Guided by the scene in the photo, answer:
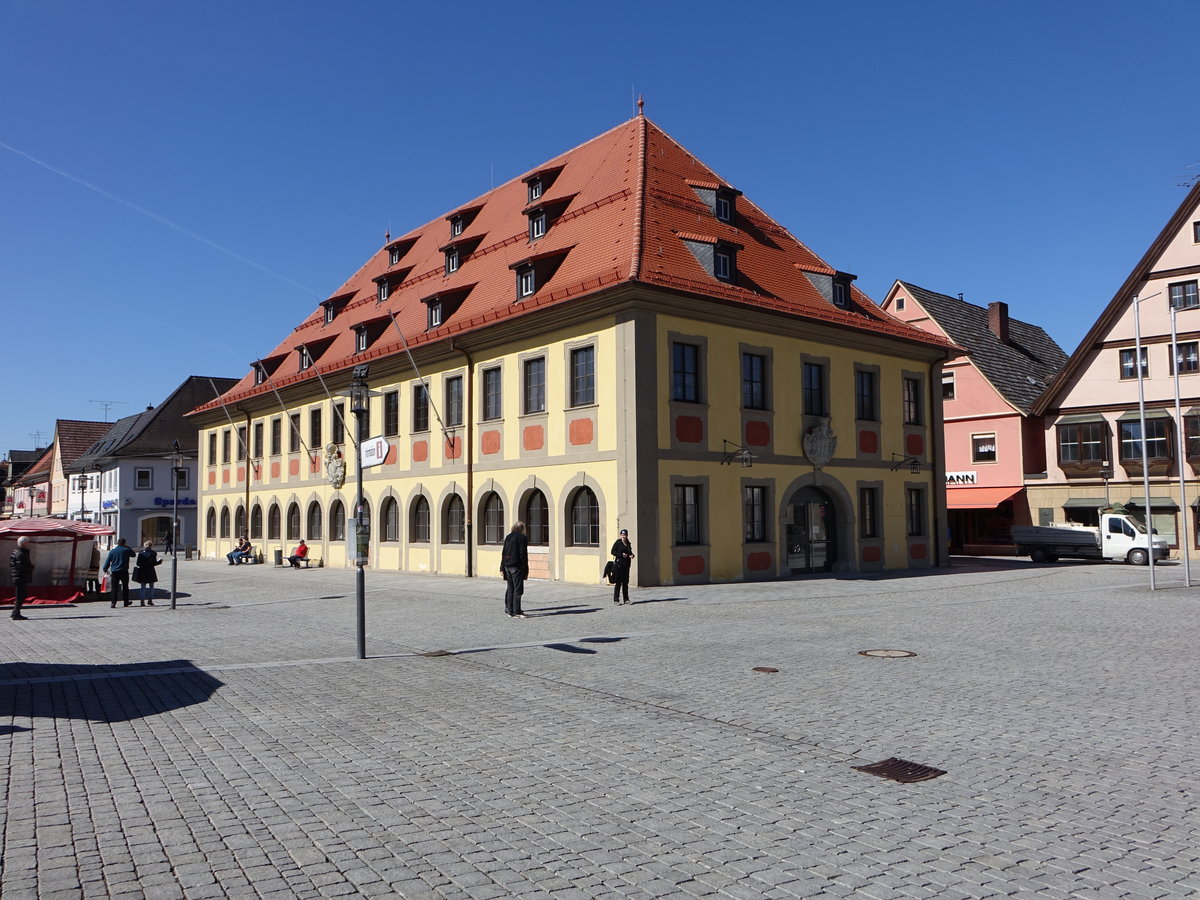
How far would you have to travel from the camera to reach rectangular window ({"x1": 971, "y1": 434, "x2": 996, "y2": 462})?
4731 cm

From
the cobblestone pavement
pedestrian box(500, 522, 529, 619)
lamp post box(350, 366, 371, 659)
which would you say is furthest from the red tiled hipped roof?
the cobblestone pavement

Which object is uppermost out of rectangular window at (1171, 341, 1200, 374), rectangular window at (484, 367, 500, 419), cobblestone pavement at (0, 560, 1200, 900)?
rectangular window at (1171, 341, 1200, 374)

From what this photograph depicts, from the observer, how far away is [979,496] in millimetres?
47031

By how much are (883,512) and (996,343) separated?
24.0 m

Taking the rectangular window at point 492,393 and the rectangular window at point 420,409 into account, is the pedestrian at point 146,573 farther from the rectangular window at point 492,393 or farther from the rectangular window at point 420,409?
the rectangular window at point 420,409

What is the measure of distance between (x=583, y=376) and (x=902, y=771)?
67.2 ft

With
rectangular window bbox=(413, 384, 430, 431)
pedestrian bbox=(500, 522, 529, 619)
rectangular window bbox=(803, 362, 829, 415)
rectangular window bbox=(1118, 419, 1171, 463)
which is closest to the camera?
pedestrian bbox=(500, 522, 529, 619)

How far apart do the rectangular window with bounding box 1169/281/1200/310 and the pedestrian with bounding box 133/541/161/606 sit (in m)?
38.6

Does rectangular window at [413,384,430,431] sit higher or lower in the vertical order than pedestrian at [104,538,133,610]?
higher

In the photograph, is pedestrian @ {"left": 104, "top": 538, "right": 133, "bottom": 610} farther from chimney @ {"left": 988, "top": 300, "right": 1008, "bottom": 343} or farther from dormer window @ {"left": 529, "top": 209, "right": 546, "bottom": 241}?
chimney @ {"left": 988, "top": 300, "right": 1008, "bottom": 343}

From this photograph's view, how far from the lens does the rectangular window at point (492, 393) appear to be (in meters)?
30.4

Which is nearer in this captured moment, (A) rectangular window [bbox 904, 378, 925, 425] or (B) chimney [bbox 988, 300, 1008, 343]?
(A) rectangular window [bbox 904, 378, 925, 425]

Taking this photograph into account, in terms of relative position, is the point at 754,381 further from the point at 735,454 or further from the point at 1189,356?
the point at 1189,356

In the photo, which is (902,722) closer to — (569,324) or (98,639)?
(98,639)
